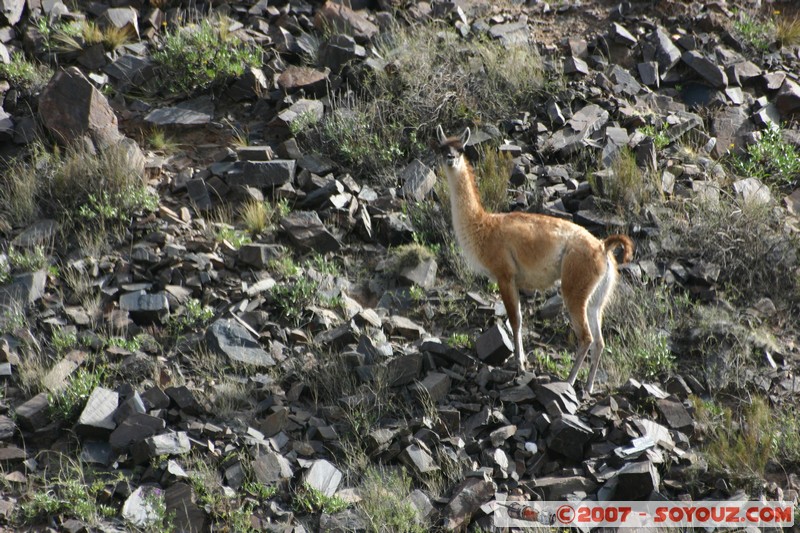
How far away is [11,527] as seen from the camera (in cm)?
659

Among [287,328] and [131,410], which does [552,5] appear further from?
[131,410]

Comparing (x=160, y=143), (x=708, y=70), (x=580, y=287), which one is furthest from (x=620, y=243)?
(x=160, y=143)

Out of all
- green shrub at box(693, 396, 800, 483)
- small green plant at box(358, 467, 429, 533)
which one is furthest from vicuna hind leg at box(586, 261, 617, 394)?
small green plant at box(358, 467, 429, 533)

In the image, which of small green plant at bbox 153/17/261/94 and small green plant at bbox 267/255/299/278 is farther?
small green plant at bbox 153/17/261/94

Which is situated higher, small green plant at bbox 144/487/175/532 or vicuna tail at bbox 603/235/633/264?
vicuna tail at bbox 603/235/633/264

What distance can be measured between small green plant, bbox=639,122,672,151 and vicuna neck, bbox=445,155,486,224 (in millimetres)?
3696

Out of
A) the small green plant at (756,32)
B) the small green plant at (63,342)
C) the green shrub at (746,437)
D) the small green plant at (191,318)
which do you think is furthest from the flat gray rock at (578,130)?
the small green plant at (63,342)

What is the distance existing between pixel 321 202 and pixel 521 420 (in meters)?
4.12

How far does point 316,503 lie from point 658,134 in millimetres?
7226

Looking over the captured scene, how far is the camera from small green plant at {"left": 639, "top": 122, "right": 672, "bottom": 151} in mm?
11281

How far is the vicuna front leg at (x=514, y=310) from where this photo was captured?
827cm

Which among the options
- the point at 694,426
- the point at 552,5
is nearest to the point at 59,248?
the point at 694,426

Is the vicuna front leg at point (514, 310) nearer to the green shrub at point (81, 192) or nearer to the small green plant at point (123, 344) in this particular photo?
the small green plant at point (123, 344)

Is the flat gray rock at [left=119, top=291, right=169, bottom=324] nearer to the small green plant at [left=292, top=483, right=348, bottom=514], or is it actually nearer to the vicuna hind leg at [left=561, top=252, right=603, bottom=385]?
the small green plant at [left=292, top=483, right=348, bottom=514]
